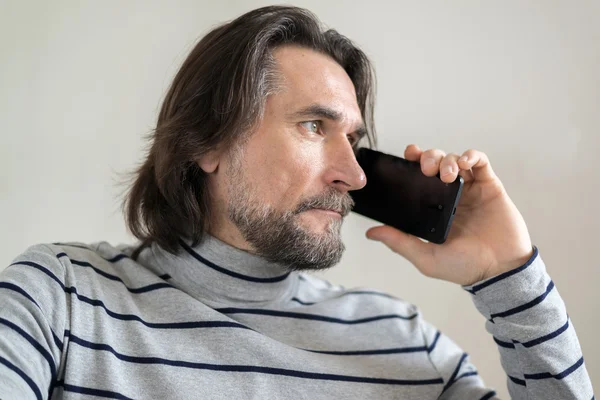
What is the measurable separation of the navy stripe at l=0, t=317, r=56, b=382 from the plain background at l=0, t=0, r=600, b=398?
2.26ft

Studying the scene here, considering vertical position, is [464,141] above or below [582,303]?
above

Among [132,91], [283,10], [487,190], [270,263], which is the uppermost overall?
[283,10]

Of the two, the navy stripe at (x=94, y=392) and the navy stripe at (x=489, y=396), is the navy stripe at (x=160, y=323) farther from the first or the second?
the navy stripe at (x=489, y=396)

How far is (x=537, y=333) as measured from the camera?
3.42ft

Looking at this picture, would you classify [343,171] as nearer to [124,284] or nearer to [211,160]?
[211,160]

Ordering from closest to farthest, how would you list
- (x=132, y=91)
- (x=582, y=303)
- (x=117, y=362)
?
1. (x=117, y=362)
2. (x=582, y=303)
3. (x=132, y=91)

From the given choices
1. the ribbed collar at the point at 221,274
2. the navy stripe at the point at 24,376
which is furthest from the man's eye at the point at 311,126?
the navy stripe at the point at 24,376

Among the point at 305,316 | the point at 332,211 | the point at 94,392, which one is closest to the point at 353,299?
the point at 305,316

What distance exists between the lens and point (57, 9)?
155 cm

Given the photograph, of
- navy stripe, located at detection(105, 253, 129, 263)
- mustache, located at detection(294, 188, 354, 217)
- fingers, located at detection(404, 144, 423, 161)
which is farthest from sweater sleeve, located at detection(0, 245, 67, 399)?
fingers, located at detection(404, 144, 423, 161)

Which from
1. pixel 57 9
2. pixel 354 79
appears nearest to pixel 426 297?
pixel 354 79

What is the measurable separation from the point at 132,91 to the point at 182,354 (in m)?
0.84

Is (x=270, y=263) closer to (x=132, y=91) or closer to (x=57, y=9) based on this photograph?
(x=132, y=91)

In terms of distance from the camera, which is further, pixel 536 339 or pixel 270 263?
pixel 270 263
